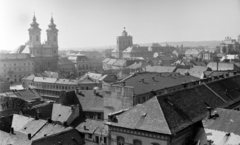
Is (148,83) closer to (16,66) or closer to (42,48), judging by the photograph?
(16,66)

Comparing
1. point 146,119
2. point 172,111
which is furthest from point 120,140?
point 172,111

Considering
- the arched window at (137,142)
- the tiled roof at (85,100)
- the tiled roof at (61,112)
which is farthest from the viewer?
the tiled roof at (85,100)

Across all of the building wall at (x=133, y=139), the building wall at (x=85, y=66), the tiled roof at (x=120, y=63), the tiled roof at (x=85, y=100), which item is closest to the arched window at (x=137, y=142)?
the building wall at (x=133, y=139)

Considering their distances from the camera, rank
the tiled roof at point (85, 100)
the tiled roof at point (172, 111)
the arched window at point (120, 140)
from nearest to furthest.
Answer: the tiled roof at point (172, 111), the arched window at point (120, 140), the tiled roof at point (85, 100)

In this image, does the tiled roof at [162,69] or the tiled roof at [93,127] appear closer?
the tiled roof at [93,127]

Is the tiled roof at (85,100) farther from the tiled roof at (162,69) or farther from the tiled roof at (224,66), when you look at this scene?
the tiled roof at (224,66)

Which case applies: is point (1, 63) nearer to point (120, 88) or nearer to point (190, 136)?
point (120, 88)

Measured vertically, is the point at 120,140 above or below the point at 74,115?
above
